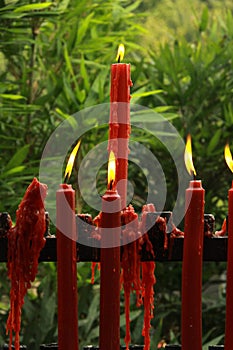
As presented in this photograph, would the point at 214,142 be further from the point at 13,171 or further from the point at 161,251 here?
the point at 161,251

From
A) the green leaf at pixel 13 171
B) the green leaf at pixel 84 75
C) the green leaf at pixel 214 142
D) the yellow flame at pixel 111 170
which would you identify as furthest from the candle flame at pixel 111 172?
the green leaf at pixel 214 142

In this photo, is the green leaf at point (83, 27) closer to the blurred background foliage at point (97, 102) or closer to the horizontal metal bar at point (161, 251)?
the blurred background foliage at point (97, 102)

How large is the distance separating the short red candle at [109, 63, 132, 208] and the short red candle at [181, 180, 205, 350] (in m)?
0.04

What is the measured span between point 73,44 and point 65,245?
2.72 feet

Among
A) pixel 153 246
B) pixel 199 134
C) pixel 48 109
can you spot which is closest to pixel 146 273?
pixel 153 246

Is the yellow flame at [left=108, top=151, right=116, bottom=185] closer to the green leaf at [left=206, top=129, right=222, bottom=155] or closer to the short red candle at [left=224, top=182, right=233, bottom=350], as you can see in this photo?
the short red candle at [left=224, top=182, right=233, bottom=350]

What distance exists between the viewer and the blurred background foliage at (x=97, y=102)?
1.07 m

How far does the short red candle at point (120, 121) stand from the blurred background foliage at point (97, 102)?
55cm

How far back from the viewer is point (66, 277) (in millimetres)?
407

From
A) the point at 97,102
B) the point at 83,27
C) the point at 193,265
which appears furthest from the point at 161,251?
the point at 83,27

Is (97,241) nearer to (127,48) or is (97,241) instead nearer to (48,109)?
(48,109)

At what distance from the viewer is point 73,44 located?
1202mm

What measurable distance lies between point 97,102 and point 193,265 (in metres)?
0.70

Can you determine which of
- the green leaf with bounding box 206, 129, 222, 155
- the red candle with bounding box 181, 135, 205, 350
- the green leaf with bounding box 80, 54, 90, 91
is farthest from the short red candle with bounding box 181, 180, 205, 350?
the green leaf with bounding box 206, 129, 222, 155
